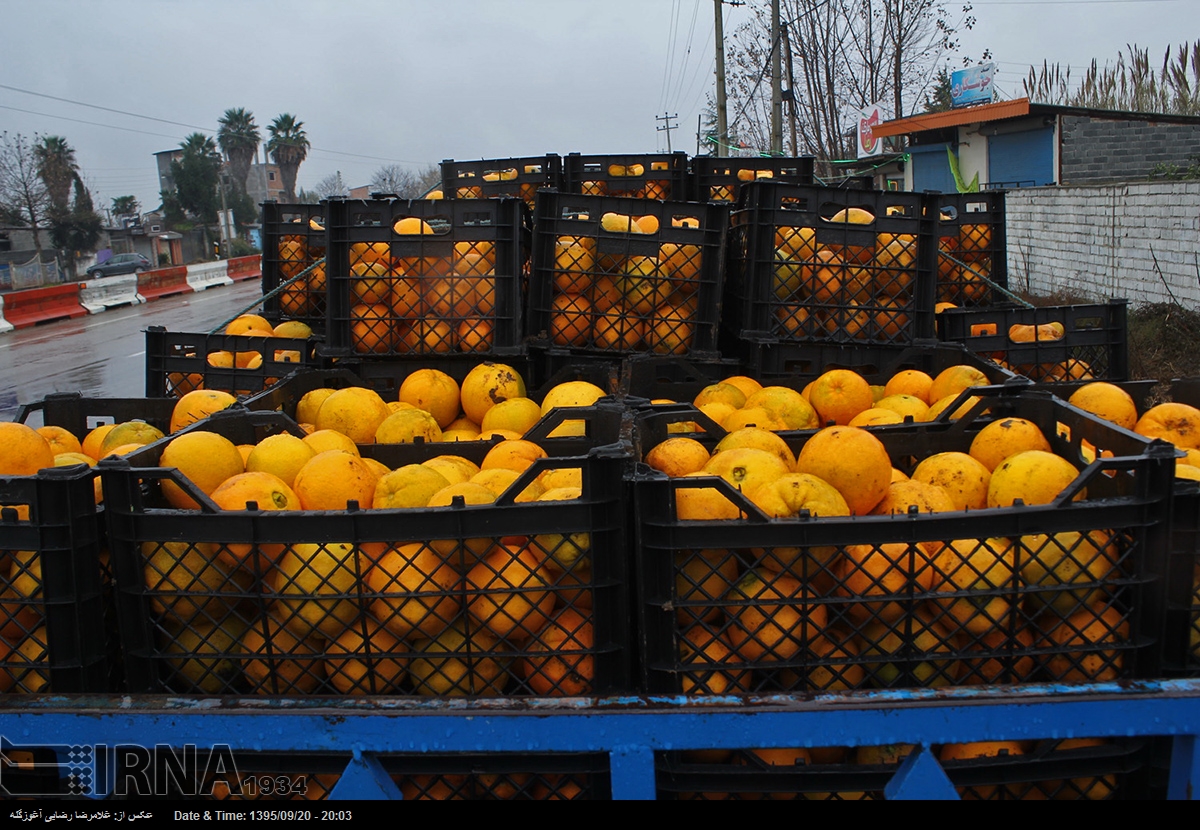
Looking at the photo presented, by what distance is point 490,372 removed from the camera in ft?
13.0

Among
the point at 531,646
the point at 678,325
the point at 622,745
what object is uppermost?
the point at 678,325

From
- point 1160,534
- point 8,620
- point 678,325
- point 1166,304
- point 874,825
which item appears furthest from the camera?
point 1166,304

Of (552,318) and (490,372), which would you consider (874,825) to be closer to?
(490,372)

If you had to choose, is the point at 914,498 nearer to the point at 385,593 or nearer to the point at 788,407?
the point at 788,407

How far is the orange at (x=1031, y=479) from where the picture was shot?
2.32 m

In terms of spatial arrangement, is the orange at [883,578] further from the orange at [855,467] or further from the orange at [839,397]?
the orange at [839,397]

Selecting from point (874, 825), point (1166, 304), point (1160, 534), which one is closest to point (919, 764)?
point (874, 825)

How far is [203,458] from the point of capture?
2.61 m

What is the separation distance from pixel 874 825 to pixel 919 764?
161 mm

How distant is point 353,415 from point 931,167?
87.9ft

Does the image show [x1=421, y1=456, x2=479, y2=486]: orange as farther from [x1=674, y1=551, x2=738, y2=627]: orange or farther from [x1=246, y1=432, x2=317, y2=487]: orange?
[x1=674, y1=551, x2=738, y2=627]: orange

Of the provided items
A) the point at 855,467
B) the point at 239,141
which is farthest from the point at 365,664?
the point at 239,141

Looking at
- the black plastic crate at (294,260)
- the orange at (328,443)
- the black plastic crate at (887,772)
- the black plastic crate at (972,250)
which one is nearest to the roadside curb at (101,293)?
the black plastic crate at (294,260)

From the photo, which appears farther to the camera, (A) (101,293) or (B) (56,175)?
(B) (56,175)
